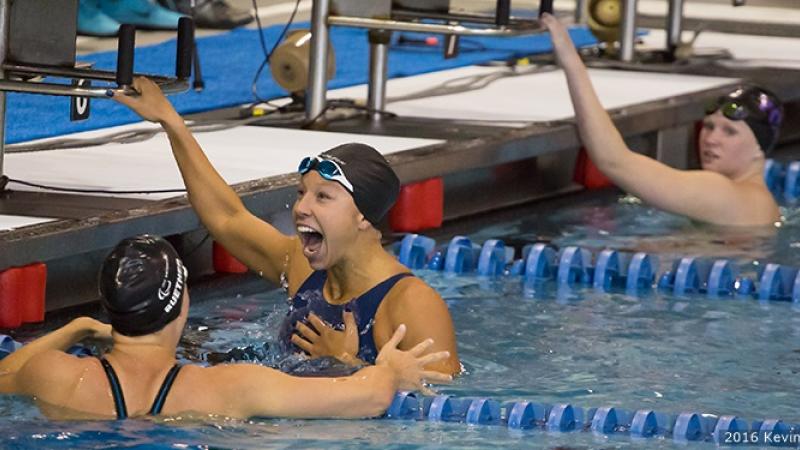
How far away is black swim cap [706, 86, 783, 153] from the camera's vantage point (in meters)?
7.86

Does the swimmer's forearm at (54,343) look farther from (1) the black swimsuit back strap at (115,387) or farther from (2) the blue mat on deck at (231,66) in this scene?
(2) the blue mat on deck at (231,66)

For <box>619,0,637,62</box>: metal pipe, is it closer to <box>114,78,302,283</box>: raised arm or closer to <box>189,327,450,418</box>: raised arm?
<box>114,78,302,283</box>: raised arm

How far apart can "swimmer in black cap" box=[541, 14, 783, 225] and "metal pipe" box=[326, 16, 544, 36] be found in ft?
1.50

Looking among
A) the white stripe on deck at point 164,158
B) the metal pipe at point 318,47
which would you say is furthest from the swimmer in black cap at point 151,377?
the metal pipe at point 318,47

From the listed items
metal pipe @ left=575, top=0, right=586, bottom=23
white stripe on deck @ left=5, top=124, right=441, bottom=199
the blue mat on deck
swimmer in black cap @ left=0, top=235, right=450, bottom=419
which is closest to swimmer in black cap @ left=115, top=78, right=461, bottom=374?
swimmer in black cap @ left=0, top=235, right=450, bottom=419

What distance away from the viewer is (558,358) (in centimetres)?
570

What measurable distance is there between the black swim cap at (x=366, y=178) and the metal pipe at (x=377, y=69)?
12.0 feet

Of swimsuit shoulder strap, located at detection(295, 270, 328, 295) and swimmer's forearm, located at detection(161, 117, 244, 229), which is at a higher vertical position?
swimmer's forearm, located at detection(161, 117, 244, 229)

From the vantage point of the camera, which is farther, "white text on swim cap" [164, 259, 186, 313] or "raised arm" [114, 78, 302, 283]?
"raised arm" [114, 78, 302, 283]

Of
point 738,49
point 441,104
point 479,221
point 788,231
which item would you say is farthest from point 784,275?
point 738,49

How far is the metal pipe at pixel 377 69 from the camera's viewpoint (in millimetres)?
8617

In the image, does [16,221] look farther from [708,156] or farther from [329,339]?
[708,156]

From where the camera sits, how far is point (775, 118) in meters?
8.00

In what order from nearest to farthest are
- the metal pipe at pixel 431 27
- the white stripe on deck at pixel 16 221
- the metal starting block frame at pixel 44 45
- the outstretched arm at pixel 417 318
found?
1. the outstretched arm at pixel 417 318
2. the white stripe on deck at pixel 16 221
3. the metal starting block frame at pixel 44 45
4. the metal pipe at pixel 431 27
